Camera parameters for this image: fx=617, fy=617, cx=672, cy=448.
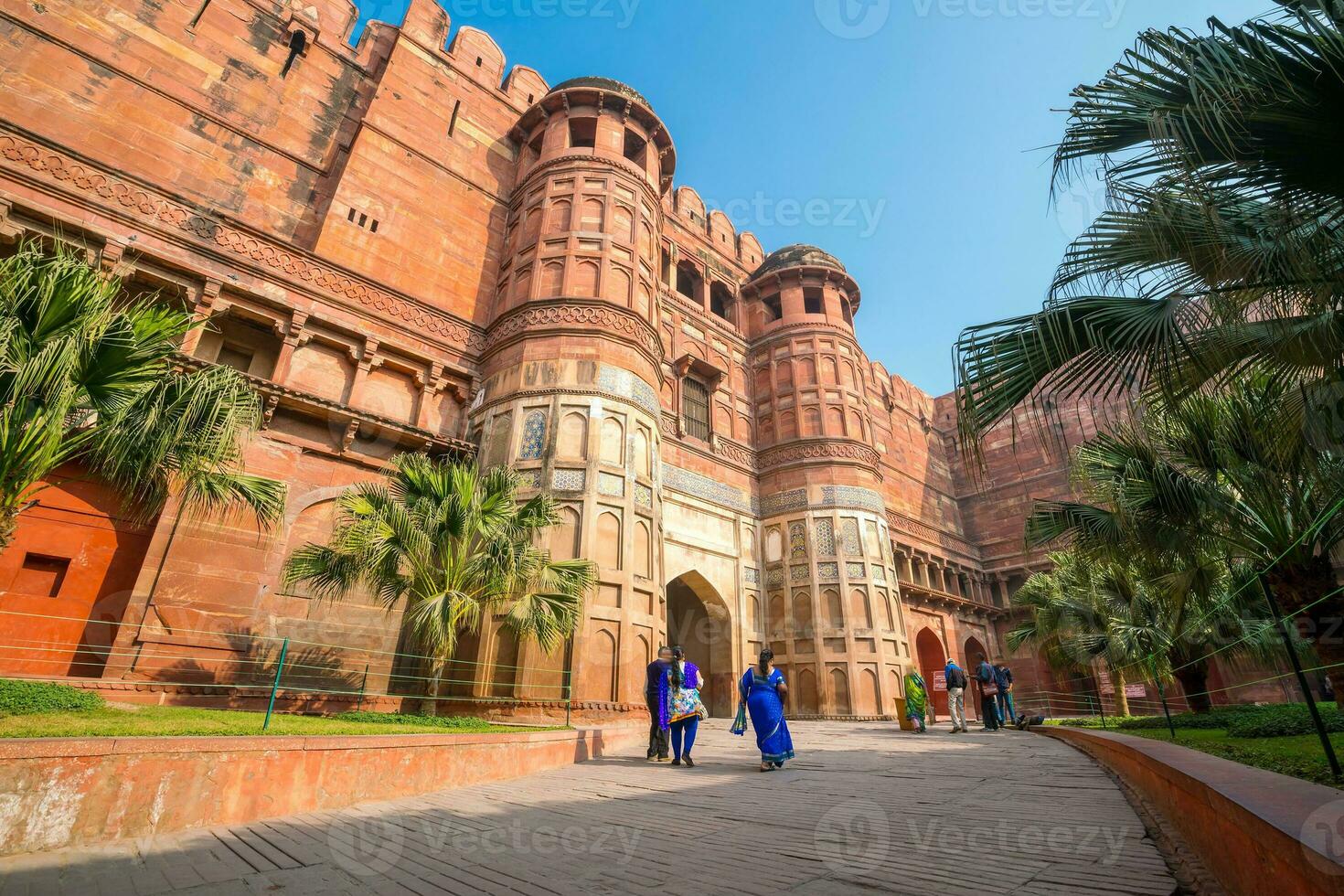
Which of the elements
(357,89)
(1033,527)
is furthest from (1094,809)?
(357,89)

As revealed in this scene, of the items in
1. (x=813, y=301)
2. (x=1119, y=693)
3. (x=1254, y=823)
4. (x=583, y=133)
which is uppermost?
(x=583, y=133)

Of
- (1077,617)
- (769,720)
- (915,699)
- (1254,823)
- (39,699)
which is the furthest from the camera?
(1077,617)

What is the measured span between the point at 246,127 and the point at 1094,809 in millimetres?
17845

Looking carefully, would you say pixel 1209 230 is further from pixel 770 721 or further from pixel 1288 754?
pixel 770 721

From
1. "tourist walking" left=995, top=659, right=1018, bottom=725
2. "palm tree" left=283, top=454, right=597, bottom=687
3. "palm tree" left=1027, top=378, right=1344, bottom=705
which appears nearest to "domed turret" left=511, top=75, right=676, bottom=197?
"palm tree" left=283, top=454, right=597, bottom=687

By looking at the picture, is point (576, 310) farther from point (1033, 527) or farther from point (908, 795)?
point (908, 795)

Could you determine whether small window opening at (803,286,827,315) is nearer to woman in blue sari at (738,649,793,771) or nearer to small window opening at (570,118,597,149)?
small window opening at (570,118,597,149)

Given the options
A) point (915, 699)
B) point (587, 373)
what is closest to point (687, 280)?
point (587, 373)

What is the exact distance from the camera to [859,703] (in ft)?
53.1

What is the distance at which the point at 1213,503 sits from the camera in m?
8.21

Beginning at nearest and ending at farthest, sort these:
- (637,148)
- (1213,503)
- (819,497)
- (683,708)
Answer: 1. (683,708)
2. (1213,503)
3. (637,148)
4. (819,497)

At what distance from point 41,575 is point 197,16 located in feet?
41.4

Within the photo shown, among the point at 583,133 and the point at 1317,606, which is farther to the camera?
the point at 583,133

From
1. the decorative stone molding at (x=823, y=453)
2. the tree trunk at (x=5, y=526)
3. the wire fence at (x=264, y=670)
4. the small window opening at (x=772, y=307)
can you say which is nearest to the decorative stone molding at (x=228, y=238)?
the wire fence at (x=264, y=670)
